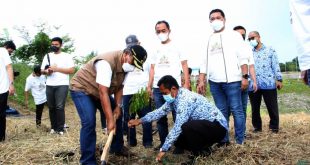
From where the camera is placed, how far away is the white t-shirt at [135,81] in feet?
17.6

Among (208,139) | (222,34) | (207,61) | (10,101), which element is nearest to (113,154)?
(208,139)

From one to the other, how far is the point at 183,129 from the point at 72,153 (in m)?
1.40

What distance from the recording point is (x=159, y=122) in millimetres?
4961

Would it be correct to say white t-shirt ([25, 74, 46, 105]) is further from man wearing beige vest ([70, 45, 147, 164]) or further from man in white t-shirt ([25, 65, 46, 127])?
man wearing beige vest ([70, 45, 147, 164])

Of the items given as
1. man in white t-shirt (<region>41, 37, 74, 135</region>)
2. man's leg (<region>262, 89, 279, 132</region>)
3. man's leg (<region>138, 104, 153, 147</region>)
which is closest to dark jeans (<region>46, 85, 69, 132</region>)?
man in white t-shirt (<region>41, 37, 74, 135</region>)

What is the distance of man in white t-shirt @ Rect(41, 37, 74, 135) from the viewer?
21.4 feet

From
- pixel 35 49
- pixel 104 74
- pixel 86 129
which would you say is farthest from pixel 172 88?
pixel 35 49

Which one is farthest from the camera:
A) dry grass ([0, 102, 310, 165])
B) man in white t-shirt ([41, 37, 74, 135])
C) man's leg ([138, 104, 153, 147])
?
man in white t-shirt ([41, 37, 74, 135])

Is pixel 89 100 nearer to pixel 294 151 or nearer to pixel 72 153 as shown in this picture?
pixel 72 153

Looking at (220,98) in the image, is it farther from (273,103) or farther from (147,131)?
(273,103)

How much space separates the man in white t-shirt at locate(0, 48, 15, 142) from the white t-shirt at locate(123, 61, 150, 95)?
1.81 metres

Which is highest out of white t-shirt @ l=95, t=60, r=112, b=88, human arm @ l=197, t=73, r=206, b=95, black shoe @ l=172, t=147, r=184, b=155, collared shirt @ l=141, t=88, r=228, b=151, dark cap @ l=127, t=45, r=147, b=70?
dark cap @ l=127, t=45, r=147, b=70

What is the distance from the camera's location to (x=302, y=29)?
2721 mm

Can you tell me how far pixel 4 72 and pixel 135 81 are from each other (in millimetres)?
2016
